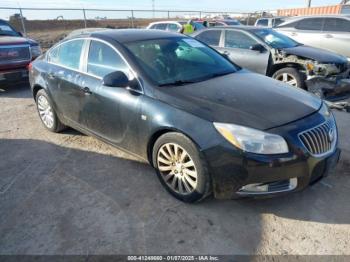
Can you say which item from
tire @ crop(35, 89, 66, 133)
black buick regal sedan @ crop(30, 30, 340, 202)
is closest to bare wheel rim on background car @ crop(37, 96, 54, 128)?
tire @ crop(35, 89, 66, 133)

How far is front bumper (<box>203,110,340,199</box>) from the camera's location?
2.58m

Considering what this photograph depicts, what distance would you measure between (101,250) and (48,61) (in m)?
3.32

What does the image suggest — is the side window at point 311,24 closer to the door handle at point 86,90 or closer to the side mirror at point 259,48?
the side mirror at point 259,48

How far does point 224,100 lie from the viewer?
2.95 meters

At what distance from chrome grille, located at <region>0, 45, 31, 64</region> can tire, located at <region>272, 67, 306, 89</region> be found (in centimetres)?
624

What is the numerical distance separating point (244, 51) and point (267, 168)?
4916 mm

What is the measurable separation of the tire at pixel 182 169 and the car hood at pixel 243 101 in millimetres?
321

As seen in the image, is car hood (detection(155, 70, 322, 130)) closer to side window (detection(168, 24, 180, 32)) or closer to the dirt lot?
the dirt lot

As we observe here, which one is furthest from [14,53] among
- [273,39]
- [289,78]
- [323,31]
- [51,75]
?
[323,31]

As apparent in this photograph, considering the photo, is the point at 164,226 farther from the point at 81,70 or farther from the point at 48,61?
the point at 48,61

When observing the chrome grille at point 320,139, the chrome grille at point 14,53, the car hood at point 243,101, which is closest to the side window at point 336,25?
the car hood at point 243,101

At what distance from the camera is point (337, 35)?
8500 millimetres

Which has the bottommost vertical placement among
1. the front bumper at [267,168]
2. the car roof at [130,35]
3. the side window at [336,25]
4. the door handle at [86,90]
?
the front bumper at [267,168]

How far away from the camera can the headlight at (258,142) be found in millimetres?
2566
